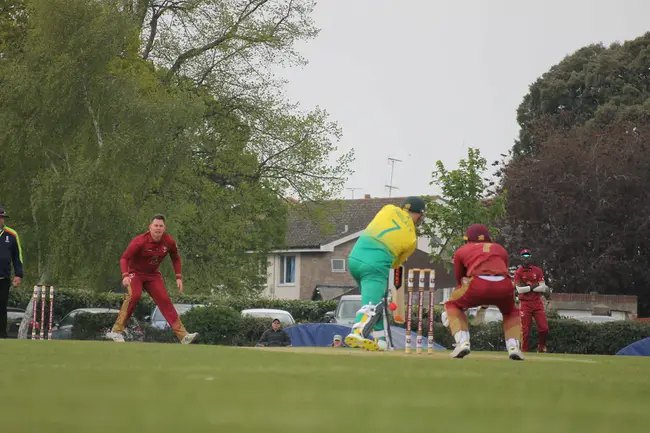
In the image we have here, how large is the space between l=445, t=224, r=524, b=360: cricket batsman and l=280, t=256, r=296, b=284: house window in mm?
57316

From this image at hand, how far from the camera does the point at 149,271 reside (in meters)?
15.4

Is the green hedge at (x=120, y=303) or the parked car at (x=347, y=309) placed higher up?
the parked car at (x=347, y=309)

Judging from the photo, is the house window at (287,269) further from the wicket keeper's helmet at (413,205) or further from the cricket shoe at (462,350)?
the cricket shoe at (462,350)

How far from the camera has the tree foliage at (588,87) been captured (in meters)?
59.1

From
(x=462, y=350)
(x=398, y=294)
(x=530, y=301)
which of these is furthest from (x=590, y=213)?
(x=462, y=350)

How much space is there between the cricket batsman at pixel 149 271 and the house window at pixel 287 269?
54.3 m

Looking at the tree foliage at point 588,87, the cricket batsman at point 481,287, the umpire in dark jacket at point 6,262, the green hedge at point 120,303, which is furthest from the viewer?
the tree foliage at point 588,87

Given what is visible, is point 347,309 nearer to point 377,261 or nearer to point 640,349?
point 640,349

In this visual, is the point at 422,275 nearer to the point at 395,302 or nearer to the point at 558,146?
the point at 395,302

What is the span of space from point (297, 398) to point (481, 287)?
7.04 meters

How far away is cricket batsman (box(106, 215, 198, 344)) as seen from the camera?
49.2 feet

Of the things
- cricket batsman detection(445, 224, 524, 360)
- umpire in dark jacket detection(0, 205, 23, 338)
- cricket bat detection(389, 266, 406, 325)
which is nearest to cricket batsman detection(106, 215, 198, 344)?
umpire in dark jacket detection(0, 205, 23, 338)

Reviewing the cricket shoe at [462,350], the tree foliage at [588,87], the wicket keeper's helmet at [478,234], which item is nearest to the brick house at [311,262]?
the tree foliage at [588,87]

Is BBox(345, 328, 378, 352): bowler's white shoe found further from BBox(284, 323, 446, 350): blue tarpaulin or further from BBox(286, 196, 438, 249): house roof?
BBox(286, 196, 438, 249): house roof
